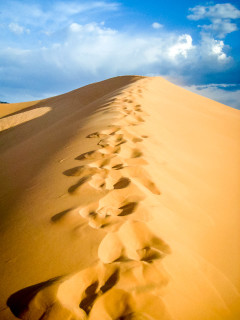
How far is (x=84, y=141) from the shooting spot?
9.22ft

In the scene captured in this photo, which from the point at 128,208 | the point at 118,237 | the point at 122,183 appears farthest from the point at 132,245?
the point at 122,183

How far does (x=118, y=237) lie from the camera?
1.20 m

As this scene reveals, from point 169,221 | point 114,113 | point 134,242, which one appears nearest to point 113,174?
point 169,221

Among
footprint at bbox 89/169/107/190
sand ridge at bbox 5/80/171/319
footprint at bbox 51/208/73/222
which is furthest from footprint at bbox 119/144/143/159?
footprint at bbox 51/208/73/222

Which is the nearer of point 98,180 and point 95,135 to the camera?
point 98,180

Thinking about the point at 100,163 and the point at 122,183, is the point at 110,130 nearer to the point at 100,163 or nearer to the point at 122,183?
the point at 100,163

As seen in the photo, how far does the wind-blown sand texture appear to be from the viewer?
92 cm

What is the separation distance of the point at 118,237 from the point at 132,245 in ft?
0.29

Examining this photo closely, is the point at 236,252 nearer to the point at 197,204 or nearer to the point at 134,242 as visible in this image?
the point at 197,204

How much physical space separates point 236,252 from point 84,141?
2.02m

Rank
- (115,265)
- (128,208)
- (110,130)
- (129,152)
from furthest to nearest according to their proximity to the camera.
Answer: (110,130)
(129,152)
(128,208)
(115,265)

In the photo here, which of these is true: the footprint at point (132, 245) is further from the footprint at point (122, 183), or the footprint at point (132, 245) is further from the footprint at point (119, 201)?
the footprint at point (122, 183)

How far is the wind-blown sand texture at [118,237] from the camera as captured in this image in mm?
918

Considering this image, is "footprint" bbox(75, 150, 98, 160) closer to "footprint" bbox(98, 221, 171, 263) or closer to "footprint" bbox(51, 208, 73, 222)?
"footprint" bbox(51, 208, 73, 222)
